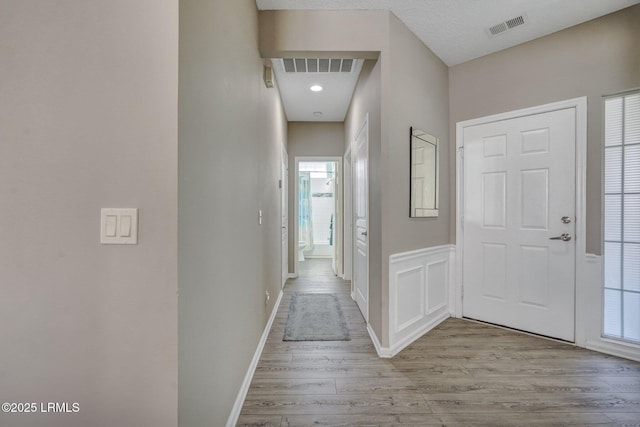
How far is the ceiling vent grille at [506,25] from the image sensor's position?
90.8 inches

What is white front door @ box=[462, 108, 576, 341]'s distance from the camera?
242 cm

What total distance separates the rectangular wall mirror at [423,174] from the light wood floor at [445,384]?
1.16 meters

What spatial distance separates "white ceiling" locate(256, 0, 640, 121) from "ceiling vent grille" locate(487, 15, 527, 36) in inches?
1.2

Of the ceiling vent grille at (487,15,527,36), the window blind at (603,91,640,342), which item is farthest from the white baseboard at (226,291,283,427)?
the ceiling vent grille at (487,15,527,36)

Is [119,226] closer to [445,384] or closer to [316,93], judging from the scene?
[445,384]

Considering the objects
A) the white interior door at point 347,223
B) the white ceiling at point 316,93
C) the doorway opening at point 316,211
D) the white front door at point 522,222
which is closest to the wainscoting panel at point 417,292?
the white front door at point 522,222

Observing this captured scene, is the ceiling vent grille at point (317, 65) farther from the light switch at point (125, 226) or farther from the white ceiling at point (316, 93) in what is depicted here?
the light switch at point (125, 226)

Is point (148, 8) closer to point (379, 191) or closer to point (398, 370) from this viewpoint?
point (379, 191)

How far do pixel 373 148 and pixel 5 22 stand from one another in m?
2.23

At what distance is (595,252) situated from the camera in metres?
2.29

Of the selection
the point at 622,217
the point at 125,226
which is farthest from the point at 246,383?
the point at 622,217

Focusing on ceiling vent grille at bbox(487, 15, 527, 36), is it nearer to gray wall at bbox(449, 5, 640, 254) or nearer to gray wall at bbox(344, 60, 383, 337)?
gray wall at bbox(449, 5, 640, 254)

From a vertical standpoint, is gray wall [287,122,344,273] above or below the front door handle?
above

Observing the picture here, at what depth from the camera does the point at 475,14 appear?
2.23m
